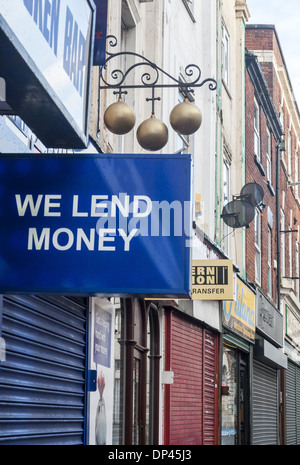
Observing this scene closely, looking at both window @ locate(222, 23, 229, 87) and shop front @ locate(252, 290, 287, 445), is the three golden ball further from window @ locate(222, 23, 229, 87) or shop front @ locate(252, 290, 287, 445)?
shop front @ locate(252, 290, 287, 445)

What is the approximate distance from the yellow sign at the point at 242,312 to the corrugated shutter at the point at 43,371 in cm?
828

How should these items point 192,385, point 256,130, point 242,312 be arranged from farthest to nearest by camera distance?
point 256,130
point 242,312
point 192,385

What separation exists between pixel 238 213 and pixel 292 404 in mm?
15392

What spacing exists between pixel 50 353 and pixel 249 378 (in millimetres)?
13167

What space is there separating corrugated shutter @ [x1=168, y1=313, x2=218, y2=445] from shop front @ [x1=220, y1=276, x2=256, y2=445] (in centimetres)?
73

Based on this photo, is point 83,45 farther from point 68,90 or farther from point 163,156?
point 163,156

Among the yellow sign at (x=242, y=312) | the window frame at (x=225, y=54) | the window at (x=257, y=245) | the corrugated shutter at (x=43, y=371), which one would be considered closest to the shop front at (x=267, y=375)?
the window at (x=257, y=245)

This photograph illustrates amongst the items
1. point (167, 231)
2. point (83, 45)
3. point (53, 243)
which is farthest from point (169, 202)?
point (83, 45)

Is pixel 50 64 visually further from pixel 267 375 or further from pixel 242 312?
pixel 267 375

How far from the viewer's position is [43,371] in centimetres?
724

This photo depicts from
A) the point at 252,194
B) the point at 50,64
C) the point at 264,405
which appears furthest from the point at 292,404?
the point at 50,64

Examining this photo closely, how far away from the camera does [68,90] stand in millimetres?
4027

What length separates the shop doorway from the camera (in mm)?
17609

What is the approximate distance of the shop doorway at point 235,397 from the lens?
57.8ft
